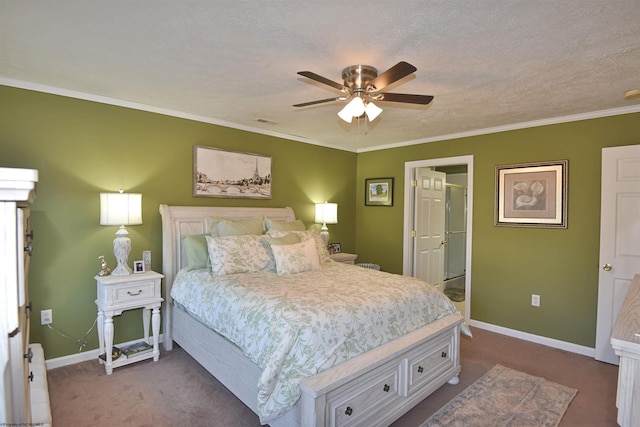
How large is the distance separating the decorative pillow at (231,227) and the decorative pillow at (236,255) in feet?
0.61

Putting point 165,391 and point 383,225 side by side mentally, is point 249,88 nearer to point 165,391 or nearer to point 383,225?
point 165,391

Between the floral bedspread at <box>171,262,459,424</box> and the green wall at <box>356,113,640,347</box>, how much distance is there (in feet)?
5.06

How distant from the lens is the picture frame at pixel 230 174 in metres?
3.71

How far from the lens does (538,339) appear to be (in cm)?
367

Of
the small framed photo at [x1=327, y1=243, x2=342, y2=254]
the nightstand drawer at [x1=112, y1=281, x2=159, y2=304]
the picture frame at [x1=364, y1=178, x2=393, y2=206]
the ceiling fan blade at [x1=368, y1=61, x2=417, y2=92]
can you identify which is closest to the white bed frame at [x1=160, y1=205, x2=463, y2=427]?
the nightstand drawer at [x1=112, y1=281, x2=159, y2=304]

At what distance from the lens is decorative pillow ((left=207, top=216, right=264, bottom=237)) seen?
3344 millimetres

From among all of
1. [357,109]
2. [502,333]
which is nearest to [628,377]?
[357,109]

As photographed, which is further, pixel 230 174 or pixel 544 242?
pixel 230 174

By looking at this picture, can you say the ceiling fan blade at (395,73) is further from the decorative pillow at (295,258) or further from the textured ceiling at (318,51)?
the decorative pillow at (295,258)

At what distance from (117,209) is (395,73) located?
8.24ft

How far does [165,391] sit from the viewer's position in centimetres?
257

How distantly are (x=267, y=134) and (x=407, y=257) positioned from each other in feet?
8.54

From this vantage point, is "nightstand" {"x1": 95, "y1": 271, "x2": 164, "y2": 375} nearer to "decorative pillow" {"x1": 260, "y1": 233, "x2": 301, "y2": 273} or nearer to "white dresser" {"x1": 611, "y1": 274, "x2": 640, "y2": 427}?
"decorative pillow" {"x1": 260, "y1": 233, "x2": 301, "y2": 273}

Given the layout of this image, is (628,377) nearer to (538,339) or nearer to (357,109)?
(357,109)
